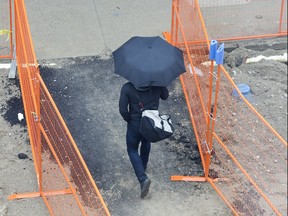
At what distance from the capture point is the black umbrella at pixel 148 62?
270 inches

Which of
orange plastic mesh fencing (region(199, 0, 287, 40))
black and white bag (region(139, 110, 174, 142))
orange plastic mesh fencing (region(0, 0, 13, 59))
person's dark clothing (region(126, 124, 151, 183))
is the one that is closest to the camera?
black and white bag (region(139, 110, 174, 142))

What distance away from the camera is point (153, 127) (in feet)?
22.8

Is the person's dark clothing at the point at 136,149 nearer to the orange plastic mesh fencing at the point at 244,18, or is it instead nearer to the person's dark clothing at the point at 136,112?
the person's dark clothing at the point at 136,112

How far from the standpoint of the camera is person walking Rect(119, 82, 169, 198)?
702 centimetres

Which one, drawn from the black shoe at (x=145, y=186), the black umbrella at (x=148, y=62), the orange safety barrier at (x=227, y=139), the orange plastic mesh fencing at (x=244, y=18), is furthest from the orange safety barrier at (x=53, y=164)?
the orange plastic mesh fencing at (x=244, y=18)

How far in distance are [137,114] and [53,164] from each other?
142 centimetres

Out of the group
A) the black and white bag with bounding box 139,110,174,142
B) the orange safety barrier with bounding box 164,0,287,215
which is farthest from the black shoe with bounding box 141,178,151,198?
the black and white bag with bounding box 139,110,174,142

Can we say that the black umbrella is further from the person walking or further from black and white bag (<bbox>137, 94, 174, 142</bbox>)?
black and white bag (<bbox>137, 94, 174, 142</bbox>)

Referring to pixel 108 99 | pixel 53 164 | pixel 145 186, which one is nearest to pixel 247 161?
pixel 145 186

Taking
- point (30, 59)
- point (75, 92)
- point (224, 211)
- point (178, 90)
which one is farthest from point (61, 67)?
point (224, 211)

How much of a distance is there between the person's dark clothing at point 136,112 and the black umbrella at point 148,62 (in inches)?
7.6

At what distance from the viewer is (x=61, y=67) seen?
966 cm

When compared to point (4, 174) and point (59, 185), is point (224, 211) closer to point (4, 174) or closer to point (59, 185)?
point (59, 185)

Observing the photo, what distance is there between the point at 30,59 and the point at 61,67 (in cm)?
245
